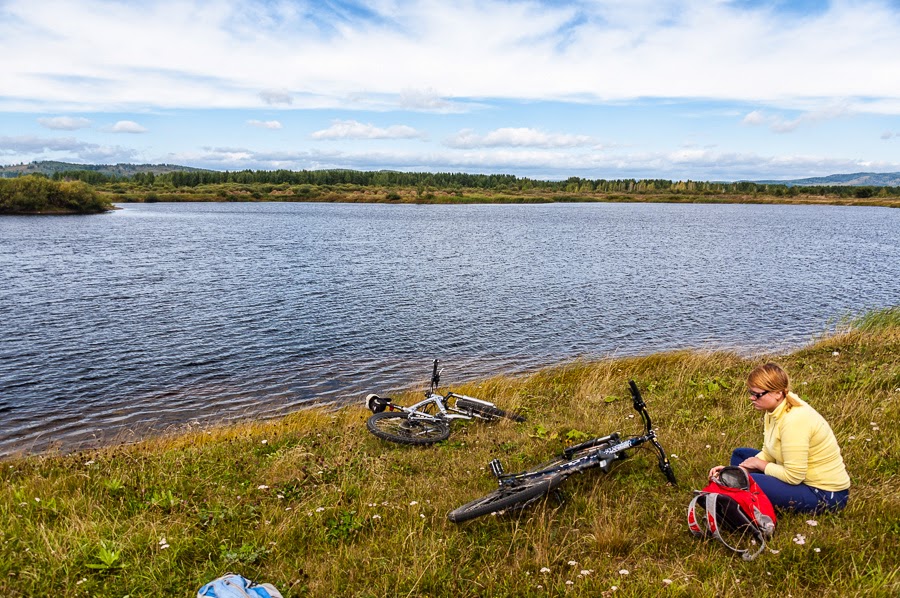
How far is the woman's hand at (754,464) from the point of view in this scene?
20.9 feet

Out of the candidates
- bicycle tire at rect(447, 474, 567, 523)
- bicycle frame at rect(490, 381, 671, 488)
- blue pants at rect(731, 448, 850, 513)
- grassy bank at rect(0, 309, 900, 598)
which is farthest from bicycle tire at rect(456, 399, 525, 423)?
blue pants at rect(731, 448, 850, 513)

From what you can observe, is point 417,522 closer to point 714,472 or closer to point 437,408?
point 714,472

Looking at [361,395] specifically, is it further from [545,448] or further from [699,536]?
[699,536]

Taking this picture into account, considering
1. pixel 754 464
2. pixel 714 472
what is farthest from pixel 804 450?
pixel 714 472

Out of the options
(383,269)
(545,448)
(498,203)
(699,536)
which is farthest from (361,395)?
(498,203)

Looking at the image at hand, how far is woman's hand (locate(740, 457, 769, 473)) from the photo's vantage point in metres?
6.37

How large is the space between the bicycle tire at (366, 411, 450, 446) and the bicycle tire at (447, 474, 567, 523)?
333 cm

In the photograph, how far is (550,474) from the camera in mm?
7082

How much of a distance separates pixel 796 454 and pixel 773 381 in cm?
83

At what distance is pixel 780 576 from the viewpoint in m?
5.35

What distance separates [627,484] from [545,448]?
178cm

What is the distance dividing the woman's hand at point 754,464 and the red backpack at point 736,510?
1.44ft

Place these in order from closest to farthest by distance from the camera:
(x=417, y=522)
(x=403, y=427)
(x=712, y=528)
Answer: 1. (x=712, y=528)
2. (x=417, y=522)
3. (x=403, y=427)

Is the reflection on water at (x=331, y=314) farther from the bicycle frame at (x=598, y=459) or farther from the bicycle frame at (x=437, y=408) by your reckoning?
the bicycle frame at (x=598, y=459)
